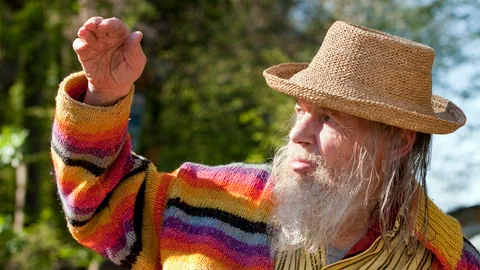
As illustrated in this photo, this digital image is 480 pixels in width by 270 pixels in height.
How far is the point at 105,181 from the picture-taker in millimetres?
2188

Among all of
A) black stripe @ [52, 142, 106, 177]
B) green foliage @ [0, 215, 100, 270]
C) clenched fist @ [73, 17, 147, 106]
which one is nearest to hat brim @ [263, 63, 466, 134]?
clenched fist @ [73, 17, 147, 106]

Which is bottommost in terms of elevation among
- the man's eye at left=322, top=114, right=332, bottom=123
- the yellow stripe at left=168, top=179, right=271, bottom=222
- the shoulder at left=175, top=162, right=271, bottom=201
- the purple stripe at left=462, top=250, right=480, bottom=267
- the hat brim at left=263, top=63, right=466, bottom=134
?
the purple stripe at left=462, top=250, right=480, bottom=267

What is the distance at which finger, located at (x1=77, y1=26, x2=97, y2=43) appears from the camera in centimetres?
203

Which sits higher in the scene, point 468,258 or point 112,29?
point 112,29

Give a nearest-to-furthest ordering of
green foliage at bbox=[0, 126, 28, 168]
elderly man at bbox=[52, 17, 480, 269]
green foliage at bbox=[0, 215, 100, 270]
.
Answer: elderly man at bbox=[52, 17, 480, 269], green foliage at bbox=[0, 126, 28, 168], green foliage at bbox=[0, 215, 100, 270]

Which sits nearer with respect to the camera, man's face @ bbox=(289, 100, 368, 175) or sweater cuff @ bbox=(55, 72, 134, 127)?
sweater cuff @ bbox=(55, 72, 134, 127)

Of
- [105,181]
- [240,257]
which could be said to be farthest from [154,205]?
[240,257]

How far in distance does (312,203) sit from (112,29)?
781 mm

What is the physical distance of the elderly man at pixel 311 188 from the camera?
2230 mm

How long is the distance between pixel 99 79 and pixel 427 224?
1.05 m

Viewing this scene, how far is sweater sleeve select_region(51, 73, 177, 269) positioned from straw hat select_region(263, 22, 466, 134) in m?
0.48

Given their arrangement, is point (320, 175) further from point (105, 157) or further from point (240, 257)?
point (105, 157)

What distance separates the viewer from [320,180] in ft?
7.77

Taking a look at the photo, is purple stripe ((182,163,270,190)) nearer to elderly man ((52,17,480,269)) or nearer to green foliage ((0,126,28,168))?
elderly man ((52,17,480,269))
